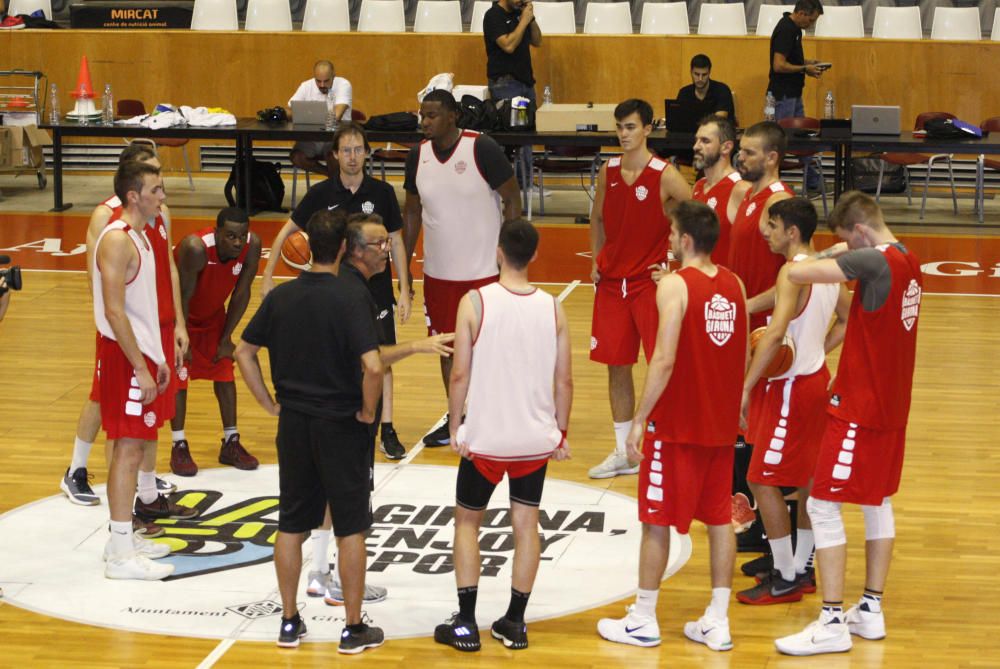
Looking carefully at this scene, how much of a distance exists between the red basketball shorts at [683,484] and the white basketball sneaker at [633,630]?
0.41m

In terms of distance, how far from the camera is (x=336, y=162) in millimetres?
7801

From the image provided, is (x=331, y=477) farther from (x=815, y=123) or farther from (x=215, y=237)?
(x=815, y=123)

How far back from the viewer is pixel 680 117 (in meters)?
14.9

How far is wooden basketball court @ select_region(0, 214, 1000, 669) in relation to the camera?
565cm

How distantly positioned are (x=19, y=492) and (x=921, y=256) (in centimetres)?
908

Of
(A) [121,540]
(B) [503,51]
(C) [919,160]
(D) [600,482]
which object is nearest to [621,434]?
(D) [600,482]

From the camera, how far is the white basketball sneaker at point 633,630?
18.8 feet

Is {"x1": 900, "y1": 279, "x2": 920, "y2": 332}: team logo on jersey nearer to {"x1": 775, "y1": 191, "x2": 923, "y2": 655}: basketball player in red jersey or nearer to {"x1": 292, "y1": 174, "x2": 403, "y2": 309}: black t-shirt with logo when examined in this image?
{"x1": 775, "y1": 191, "x2": 923, "y2": 655}: basketball player in red jersey

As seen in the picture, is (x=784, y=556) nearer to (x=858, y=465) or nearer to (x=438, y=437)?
(x=858, y=465)

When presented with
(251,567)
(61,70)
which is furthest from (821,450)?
(61,70)

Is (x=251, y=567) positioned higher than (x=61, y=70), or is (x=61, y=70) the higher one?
(x=61, y=70)

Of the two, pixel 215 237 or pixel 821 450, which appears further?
pixel 215 237

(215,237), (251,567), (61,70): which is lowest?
(251,567)

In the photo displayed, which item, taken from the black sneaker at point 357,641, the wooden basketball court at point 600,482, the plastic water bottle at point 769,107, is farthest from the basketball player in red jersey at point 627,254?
the plastic water bottle at point 769,107
